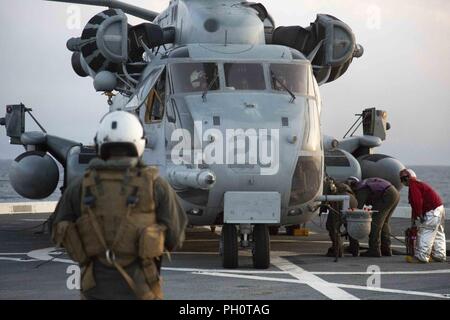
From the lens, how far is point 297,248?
17.4 meters

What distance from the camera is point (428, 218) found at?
15273 mm

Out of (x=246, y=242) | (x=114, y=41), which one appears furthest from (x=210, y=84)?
(x=114, y=41)

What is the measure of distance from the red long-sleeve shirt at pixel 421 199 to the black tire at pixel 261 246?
3.07 metres

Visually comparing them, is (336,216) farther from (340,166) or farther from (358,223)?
(340,166)

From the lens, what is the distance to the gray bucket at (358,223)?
44.9 ft

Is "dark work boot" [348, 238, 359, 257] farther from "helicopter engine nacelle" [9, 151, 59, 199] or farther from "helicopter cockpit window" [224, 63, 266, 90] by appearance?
"helicopter engine nacelle" [9, 151, 59, 199]

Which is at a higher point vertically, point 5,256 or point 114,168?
point 114,168

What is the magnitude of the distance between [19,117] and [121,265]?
47.5ft

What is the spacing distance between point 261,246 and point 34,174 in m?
5.99

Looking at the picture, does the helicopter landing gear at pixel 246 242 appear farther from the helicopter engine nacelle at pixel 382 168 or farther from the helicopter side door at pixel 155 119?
the helicopter engine nacelle at pixel 382 168

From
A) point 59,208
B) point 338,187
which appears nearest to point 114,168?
point 59,208

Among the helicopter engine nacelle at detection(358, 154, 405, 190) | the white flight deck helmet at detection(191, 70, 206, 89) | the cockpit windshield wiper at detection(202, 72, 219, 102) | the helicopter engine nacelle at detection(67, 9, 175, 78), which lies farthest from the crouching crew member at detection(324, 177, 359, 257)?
the helicopter engine nacelle at detection(67, 9, 175, 78)

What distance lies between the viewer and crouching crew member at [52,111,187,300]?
594cm
